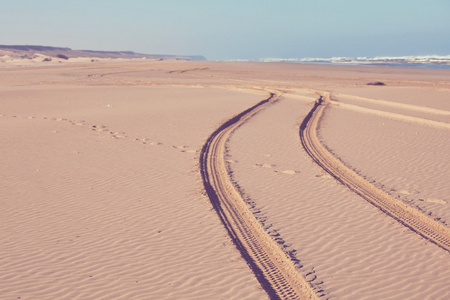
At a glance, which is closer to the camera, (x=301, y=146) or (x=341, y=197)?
(x=341, y=197)

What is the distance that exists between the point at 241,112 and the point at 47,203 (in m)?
11.6

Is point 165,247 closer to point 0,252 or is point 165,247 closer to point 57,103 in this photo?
point 0,252

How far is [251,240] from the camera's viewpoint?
258 inches

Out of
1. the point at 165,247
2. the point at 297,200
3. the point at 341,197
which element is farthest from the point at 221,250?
the point at 341,197

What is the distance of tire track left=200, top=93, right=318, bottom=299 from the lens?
527 centimetres

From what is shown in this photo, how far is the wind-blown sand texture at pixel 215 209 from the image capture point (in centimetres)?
546

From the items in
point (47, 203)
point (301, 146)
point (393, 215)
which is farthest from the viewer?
point (301, 146)

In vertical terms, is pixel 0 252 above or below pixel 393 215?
below

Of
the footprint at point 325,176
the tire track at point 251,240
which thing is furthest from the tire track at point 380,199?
the tire track at point 251,240

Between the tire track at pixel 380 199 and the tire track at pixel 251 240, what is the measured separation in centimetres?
226

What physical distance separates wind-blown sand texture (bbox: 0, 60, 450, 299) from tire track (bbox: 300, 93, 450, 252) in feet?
0.43

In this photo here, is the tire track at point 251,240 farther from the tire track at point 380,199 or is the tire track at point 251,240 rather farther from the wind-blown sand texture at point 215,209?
the tire track at point 380,199

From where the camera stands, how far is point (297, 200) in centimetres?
848

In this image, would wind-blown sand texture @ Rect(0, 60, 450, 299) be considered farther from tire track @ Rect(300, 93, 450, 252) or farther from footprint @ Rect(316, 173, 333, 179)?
tire track @ Rect(300, 93, 450, 252)
